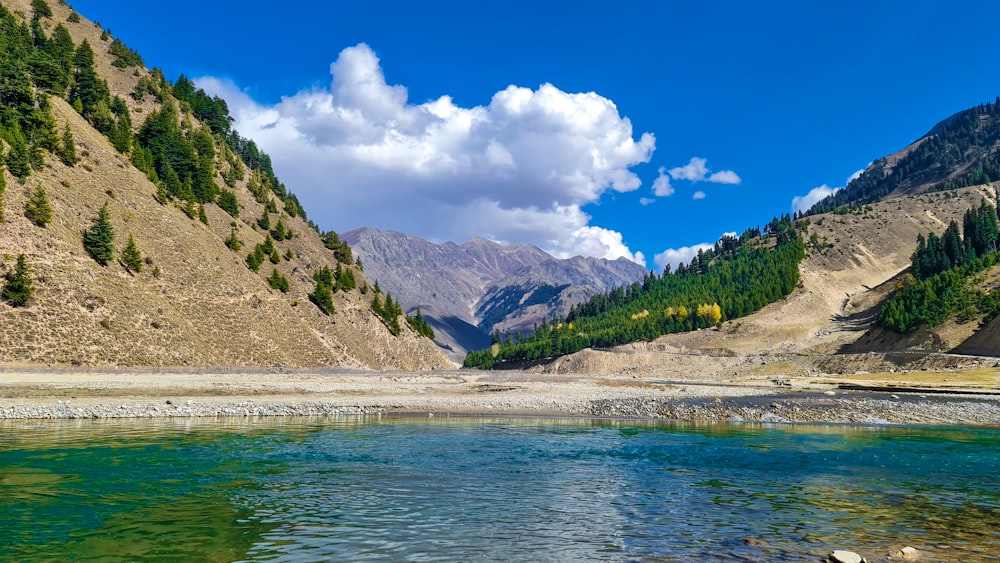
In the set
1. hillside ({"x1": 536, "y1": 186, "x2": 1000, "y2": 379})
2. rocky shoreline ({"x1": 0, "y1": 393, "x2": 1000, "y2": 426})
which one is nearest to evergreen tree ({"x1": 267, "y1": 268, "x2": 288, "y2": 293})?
rocky shoreline ({"x1": 0, "y1": 393, "x2": 1000, "y2": 426})

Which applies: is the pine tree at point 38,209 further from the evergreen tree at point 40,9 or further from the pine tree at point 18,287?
the evergreen tree at point 40,9

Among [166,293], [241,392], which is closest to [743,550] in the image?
[241,392]

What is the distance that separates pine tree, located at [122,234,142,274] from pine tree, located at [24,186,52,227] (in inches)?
325

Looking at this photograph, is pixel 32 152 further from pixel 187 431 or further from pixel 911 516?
pixel 911 516

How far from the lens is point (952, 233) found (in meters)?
164

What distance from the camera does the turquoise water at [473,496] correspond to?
44.8 feet

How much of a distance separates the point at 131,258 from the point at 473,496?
6656 cm

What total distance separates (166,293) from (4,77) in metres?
38.5

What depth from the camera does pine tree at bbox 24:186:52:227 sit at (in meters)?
59.9

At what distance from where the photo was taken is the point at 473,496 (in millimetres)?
19391

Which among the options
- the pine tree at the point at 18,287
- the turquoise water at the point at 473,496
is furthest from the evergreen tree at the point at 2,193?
the turquoise water at the point at 473,496

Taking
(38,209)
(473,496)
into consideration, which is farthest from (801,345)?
(38,209)

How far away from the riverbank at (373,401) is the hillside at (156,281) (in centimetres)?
754

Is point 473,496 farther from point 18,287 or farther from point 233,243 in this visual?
point 233,243
